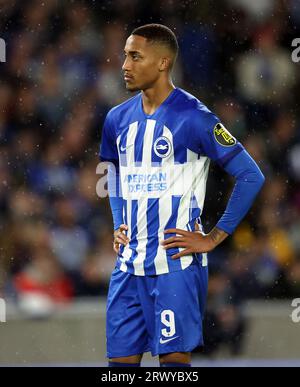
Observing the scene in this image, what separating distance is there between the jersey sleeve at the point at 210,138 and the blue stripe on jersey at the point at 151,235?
28cm

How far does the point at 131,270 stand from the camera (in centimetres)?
402

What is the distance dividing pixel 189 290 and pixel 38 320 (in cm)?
236

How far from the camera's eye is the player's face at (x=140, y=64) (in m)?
4.05

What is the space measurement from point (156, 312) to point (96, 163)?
284cm

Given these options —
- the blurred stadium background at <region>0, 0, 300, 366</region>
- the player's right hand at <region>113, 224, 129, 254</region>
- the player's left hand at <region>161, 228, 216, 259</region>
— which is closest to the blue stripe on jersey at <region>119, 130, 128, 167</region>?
the player's right hand at <region>113, 224, 129, 254</region>

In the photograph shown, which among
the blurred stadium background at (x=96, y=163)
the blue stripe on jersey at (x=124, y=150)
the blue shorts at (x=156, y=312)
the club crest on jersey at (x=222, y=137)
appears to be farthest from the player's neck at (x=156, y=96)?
the blurred stadium background at (x=96, y=163)

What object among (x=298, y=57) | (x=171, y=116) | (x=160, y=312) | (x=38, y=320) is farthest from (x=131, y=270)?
(x=298, y=57)

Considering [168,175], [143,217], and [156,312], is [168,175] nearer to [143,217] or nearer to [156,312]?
[143,217]

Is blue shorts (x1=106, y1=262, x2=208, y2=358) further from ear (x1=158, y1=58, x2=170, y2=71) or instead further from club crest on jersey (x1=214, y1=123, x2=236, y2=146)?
ear (x1=158, y1=58, x2=170, y2=71)

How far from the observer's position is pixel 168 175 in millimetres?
4004

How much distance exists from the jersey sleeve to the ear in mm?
243

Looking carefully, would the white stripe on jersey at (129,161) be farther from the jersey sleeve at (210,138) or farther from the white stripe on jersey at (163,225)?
the jersey sleeve at (210,138)

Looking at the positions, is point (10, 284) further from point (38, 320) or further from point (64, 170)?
point (64, 170)

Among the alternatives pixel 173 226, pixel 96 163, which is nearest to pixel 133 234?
pixel 173 226
